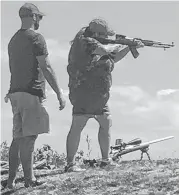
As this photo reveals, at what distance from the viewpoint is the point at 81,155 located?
12414 mm

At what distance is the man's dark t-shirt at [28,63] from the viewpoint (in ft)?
27.0

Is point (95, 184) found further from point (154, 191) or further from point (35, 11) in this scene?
point (35, 11)

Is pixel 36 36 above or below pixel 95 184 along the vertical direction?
above

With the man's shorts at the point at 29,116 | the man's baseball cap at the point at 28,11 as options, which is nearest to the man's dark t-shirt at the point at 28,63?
the man's shorts at the point at 29,116

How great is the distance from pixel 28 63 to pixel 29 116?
768 mm

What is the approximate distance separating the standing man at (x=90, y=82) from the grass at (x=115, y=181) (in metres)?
0.46

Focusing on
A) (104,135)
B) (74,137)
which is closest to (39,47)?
(74,137)

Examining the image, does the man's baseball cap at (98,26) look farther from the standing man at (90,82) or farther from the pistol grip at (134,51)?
the pistol grip at (134,51)

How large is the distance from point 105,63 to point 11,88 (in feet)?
5.66

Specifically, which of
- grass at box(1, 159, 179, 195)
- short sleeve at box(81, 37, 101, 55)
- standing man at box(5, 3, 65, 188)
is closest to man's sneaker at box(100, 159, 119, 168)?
grass at box(1, 159, 179, 195)

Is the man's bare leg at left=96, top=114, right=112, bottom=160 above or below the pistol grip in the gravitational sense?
below

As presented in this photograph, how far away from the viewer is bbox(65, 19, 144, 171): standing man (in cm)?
932

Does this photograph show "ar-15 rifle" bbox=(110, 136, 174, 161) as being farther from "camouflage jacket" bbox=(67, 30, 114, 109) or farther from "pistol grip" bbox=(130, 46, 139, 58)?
"pistol grip" bbox=(130, 46, 139, 58)

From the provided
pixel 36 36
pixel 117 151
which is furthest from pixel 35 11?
pixel 117 151
